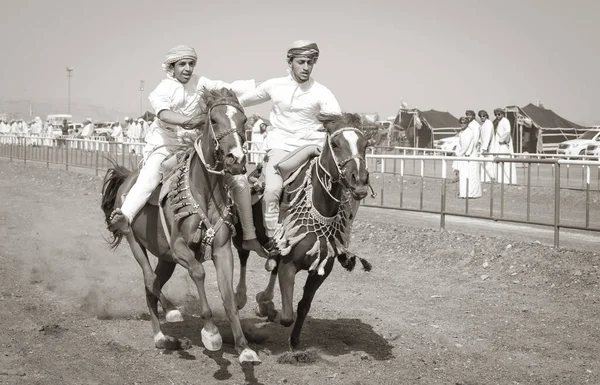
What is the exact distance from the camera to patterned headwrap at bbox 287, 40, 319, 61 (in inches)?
325

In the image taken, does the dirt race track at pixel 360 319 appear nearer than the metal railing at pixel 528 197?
Yes

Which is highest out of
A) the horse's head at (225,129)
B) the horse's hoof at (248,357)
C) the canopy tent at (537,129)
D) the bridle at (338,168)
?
the canopy tent at (537,129)

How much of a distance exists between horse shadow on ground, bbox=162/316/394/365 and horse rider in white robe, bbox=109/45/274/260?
1036mm

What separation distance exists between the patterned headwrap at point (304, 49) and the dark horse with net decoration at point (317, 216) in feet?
2.73

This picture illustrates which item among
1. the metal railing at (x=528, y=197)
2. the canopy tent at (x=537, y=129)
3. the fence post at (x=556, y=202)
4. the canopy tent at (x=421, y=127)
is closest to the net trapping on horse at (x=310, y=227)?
the metal railing at (x=528, y=197)

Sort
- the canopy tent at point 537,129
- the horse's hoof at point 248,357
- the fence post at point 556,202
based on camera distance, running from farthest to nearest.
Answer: the canopy tent at point 537,129
the fence post at point 556,202
the horse's hoof at point 248,357

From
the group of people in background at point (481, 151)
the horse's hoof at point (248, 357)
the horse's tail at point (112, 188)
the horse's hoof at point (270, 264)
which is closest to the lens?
the horse's hoof at point (248, 357)

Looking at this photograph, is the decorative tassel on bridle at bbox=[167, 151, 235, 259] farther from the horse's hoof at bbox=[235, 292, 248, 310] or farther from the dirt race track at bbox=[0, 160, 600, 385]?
the horse's hoof at bbox=[235, 292, 248, 310]

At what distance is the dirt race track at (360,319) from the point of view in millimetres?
7613

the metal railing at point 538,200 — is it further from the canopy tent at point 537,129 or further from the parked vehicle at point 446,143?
the parked vehicle at point 446,143

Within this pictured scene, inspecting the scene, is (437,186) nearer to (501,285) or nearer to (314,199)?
(501,285)

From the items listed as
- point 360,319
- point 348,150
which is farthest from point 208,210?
point 360,319

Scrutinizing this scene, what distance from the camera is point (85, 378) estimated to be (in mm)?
7180

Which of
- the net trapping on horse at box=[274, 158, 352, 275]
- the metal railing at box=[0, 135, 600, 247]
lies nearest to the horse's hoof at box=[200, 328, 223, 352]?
the net trapping on horse at box=[274, 158, 352, 275]
